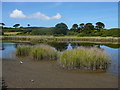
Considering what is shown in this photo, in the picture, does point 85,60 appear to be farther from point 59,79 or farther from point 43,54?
point 43,54

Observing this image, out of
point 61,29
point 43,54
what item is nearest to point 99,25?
point 61,29

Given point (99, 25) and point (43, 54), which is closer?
point (43, 54)

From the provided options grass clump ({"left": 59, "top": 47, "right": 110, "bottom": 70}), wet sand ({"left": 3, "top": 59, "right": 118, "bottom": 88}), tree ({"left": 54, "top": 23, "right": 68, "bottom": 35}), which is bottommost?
wet sand ({"left": 3, "top": 59, "right": 118, "bottom": 88})

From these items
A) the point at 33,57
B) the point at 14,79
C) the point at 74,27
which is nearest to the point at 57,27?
the point at 74,27

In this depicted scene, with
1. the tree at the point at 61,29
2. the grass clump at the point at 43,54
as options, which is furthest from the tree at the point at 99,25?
the grass clump at the point at 43,54

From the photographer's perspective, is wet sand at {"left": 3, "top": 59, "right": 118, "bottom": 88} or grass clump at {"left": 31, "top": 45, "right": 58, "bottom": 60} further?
grass clump at {"left": 31, "top": 45, "right": 58, "bottom": 60}

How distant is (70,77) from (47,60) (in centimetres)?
465

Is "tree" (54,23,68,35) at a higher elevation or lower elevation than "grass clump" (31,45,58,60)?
higher

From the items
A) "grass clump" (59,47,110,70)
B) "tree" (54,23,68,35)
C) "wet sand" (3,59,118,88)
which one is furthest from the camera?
"tree" (54,23,68,35)

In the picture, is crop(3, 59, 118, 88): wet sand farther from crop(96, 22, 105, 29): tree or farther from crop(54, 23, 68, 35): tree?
crop(96, 22, 105, 29): tree

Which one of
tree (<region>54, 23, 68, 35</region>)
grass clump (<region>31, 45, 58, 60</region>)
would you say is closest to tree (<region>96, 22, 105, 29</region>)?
tree (<region>54, 23, 68, 35</region>)

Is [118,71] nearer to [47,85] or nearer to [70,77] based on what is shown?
[70,77]

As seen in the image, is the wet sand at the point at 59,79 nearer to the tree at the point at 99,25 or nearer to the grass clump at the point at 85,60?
the grass clump at the point at 85,60

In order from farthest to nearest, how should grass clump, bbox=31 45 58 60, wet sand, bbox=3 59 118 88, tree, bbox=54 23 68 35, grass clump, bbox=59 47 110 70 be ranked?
tree, bbox=54 23 68 35 < grass clump, bbox=31 45 58 60 < grass clump, bbox=59 47 110 70 < wet sand, bbox=3 59 118 88
